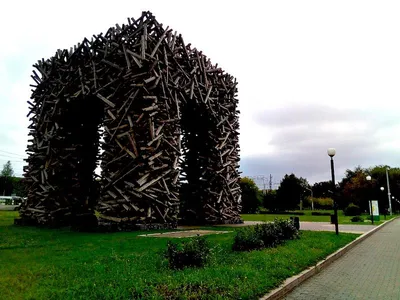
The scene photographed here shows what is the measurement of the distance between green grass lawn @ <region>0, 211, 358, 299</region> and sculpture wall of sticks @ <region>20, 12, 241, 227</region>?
699 centimetres

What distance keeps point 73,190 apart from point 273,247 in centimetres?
1508

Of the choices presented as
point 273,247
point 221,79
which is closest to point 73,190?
point 221,79

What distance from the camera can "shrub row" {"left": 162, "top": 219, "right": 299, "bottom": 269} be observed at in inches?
332

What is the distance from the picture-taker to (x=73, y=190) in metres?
22.9

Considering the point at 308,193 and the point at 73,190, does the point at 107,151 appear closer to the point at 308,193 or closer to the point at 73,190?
the point at 73,190

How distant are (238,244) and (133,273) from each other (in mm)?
4487

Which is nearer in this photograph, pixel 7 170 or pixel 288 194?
pixel 288 194

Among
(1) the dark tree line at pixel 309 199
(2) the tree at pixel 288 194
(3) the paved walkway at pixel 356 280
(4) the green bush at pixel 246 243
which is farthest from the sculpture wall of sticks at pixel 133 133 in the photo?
(2) the tree at pixel 288 194

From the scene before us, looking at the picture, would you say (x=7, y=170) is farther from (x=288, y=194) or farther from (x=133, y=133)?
(x=133, y=133)

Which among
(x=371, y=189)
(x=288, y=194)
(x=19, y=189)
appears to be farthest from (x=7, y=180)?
(x=371, y=189)

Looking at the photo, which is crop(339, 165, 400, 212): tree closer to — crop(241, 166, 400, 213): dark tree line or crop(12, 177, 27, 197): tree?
crop(241, 166, 400, 213): dark tree line

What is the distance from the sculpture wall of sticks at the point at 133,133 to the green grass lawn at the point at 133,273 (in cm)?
699

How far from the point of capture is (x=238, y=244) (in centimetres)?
1128

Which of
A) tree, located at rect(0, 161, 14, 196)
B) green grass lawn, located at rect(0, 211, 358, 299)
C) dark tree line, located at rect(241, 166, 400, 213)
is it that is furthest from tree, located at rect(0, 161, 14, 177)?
green grass lawn, located at rect(0, 211, 358, 299)
